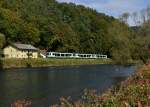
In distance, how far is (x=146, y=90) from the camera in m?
13.0

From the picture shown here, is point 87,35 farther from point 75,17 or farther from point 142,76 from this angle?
point 142,76

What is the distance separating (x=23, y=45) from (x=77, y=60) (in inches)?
729

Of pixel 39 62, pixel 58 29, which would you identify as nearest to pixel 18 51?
pixel 39 62

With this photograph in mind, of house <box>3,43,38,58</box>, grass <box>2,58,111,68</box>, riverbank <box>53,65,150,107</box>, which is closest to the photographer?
riverbank <box>53,65,150,107</box>

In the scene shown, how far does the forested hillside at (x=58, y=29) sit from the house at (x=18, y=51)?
10.4 feet

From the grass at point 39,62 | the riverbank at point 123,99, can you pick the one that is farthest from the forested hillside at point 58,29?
the riverbank at point 123,99

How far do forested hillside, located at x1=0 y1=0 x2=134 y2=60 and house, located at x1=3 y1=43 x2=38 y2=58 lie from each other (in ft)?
10.4

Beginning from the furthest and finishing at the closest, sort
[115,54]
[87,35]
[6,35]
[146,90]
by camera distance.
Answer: [87,35], [6,35], [115,54], [146,90]

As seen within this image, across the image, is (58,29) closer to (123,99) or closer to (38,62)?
(38,62)

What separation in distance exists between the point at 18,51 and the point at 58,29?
30.6m

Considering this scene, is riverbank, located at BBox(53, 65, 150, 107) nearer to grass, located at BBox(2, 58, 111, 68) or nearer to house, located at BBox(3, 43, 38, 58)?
grass, located at BBox(2, 58, 111, 68)

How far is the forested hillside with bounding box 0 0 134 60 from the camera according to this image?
123 meters

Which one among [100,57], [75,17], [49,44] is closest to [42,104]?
[49,44]

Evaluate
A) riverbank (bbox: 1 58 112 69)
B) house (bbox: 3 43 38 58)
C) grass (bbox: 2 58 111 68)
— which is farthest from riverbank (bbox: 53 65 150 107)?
house (bbox: 3 43 38 58)
